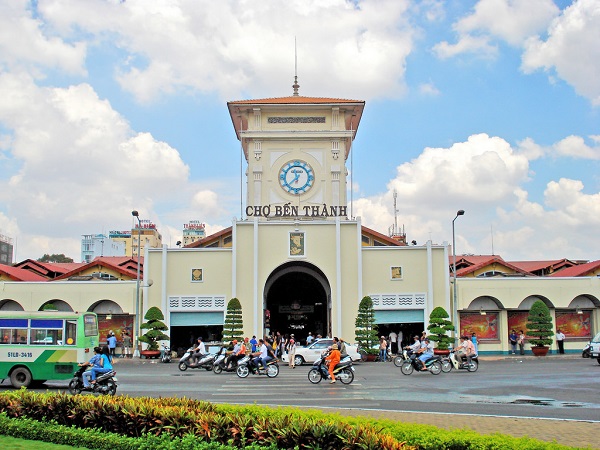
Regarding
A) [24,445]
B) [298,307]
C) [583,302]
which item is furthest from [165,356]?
[24,445]

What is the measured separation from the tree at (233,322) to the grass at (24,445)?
91.9 ft

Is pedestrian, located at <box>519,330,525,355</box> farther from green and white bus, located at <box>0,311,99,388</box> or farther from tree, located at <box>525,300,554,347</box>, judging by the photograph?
green and white bus, located at <box>0,311,99,388</box>

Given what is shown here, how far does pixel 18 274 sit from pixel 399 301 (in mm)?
25009

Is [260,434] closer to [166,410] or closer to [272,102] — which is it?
[166,410]

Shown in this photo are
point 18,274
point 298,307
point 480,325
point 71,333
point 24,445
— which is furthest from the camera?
point 298,307

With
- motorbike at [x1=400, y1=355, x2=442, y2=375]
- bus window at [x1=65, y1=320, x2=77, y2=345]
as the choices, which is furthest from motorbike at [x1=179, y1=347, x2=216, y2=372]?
bus window at [x1=65, y1=320, x2=77, y2=345]

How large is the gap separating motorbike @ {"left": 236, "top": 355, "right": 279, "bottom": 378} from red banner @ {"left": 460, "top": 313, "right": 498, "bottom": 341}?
19.8 m

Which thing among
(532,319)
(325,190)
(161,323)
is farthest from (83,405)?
(325,190)

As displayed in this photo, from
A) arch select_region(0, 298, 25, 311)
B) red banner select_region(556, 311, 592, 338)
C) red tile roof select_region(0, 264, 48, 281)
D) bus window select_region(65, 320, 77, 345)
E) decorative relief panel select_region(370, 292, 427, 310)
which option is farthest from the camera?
red tile roof select_region(0, 264, 48, 281)

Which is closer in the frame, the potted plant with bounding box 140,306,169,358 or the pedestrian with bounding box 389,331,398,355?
the potted plant with bounding box 140,306,169,358

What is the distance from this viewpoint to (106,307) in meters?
42.6

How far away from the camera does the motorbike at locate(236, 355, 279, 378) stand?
87.6 feet

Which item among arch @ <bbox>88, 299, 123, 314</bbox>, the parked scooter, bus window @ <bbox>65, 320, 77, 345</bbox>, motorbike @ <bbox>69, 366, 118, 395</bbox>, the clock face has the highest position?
the clock face

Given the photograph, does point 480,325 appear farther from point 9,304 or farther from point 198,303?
point 9,304
